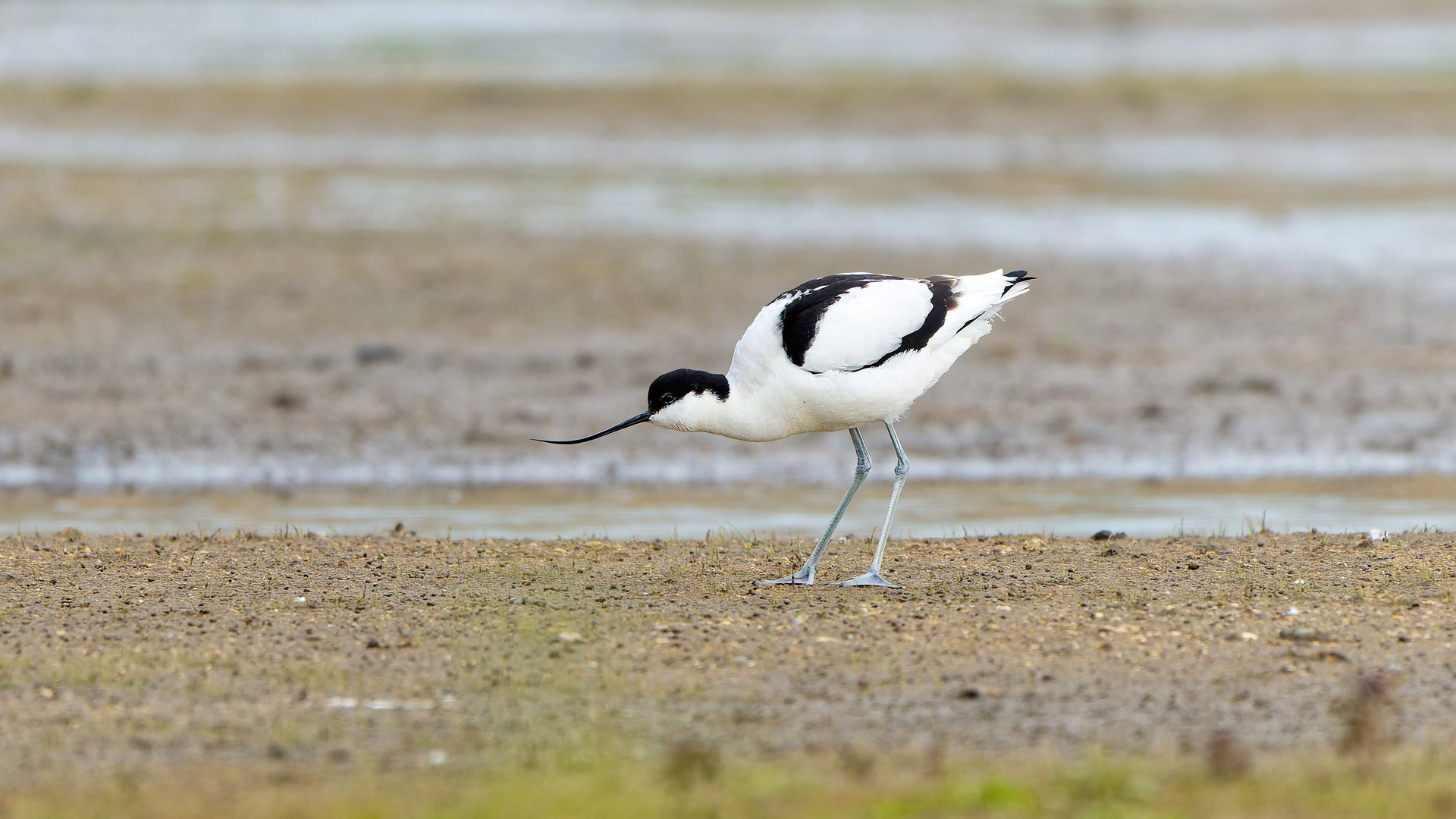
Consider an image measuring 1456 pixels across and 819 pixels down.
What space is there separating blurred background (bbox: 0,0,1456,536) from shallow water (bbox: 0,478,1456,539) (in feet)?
0.13

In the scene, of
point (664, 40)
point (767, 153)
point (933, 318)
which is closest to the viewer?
point (933, 318)

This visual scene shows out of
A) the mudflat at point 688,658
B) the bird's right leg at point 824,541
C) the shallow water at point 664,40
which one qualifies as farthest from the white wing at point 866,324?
the shallow water at point 664,40

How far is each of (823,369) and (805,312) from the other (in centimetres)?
23

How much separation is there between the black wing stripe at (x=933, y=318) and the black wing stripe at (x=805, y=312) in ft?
0.81

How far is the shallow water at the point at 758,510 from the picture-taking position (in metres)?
8.42

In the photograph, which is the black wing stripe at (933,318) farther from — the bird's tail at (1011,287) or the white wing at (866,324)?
the bird's tail at (1011,287)

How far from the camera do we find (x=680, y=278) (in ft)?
46.3

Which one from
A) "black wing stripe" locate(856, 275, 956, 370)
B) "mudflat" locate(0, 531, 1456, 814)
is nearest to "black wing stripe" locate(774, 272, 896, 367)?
"black wing stripe" locate(856, 275, 956, 370)

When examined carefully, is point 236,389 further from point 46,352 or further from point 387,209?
point 387,209

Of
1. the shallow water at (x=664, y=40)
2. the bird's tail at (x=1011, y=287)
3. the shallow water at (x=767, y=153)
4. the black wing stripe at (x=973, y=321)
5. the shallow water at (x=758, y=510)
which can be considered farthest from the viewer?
the shallow water at (x=664, y=40)

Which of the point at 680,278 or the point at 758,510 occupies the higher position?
the point at 680,278

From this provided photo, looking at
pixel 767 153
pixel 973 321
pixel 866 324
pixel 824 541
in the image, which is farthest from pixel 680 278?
pixel 767 153

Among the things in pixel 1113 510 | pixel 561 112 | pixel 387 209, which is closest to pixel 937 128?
pixel 561 112

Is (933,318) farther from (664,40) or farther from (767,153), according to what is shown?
(664,40)
